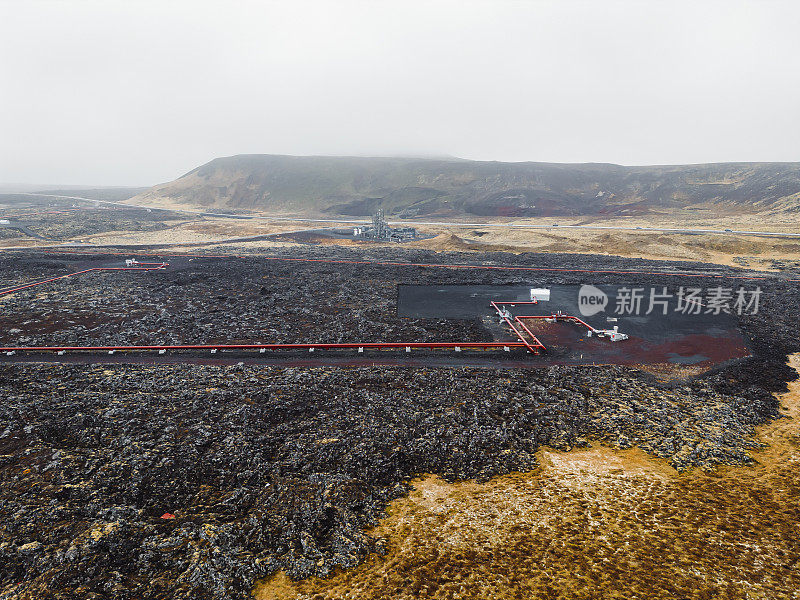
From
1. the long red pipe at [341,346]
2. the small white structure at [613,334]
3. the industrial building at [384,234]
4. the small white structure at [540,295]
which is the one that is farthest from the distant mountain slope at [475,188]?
the long red pipe at [341,346]

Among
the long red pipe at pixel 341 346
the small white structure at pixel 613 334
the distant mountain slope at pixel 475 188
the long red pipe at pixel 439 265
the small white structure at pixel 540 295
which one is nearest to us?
the long red pipe at pixel 341 346

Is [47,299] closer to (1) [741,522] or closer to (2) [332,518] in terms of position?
(2) [332,518]

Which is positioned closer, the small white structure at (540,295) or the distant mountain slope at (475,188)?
the small white structure at (540,295)

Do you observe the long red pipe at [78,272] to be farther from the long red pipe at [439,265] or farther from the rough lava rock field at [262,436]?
the rough lava rock field at [262,436]

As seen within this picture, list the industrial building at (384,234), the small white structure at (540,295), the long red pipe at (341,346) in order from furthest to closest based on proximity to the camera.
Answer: the industrial building at (384,234), the small white structure at (540,295), the long red pipe at (341,346)

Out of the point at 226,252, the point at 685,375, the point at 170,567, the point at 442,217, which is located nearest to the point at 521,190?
the point at 442,217

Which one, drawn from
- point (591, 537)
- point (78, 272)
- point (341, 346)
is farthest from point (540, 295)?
point (78, 272)

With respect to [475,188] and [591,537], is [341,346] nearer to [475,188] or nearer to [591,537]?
[591,537]
